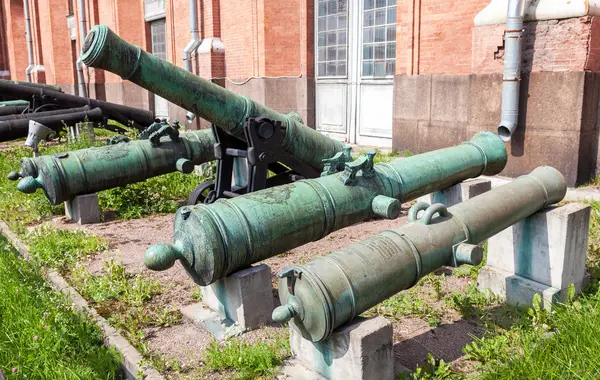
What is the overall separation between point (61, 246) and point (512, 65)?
5.66 metres

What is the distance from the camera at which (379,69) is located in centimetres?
1090

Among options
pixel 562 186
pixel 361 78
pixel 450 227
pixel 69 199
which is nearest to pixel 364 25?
pixel 361 78

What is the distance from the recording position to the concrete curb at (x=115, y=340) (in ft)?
10.5

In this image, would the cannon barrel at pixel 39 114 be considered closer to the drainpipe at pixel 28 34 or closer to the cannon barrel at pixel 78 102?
the cannon barrel at pixel 78 102

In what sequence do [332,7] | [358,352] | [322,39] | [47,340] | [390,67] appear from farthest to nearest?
[322,39] → [332,7] → [390,67] → [47,340] → [358,352]

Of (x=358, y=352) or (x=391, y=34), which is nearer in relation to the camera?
(x=358, y=352)

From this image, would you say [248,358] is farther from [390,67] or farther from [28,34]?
[28,34]

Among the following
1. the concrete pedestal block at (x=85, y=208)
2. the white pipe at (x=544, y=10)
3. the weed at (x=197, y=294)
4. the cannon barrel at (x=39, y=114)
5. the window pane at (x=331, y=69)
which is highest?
the white pipe at (x=544, y=10)

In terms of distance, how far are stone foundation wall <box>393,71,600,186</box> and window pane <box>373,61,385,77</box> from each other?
1.87 metres

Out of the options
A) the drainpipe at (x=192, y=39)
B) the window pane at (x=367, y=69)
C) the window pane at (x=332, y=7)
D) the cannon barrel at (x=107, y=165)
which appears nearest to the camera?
the cannon barrel at (x=107, y=165)

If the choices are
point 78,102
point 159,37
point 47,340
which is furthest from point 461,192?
point 159,37

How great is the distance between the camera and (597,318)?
10.6 ft

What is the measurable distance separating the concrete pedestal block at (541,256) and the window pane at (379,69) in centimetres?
718

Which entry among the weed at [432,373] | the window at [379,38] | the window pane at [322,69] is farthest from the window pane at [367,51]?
the weed at [432,373]
